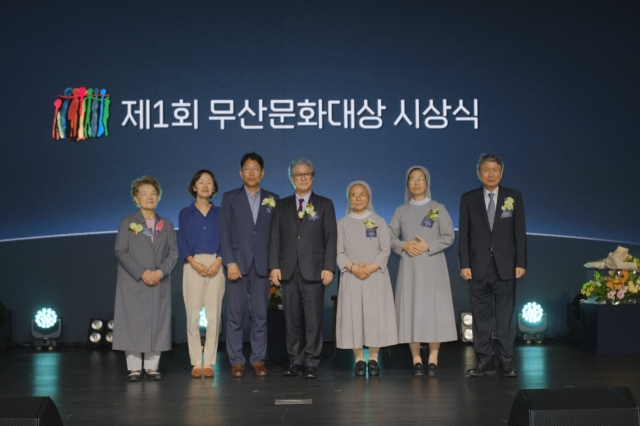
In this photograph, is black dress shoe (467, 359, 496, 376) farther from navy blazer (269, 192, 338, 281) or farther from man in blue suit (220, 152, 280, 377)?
man in blue suit (220, 152, 280, 377)

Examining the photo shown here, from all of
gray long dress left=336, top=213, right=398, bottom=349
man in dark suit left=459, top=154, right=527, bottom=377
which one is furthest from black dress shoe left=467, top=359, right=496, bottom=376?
gray long dress left=336, top=213, right=398, bottom=349

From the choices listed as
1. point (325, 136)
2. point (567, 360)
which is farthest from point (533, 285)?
point (325, 136)

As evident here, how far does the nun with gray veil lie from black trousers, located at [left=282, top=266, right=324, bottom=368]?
0.17 metres

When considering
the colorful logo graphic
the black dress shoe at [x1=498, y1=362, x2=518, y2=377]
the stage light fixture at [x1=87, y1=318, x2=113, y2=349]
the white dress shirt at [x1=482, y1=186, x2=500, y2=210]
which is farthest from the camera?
Answer: the colorful logo graphic

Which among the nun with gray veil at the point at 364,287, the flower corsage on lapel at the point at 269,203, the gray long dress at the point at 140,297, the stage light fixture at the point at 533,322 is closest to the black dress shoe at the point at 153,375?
the gray long dress at the point at 140,297

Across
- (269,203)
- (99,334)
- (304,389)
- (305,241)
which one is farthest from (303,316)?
(99,334)

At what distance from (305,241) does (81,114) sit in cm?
320

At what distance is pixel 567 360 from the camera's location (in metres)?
5.67

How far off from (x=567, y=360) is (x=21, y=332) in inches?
193

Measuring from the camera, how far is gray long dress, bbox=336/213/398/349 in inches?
196

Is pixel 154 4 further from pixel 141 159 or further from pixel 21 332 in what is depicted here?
pixel 21 332

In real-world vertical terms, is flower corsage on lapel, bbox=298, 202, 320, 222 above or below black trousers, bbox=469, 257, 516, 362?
above

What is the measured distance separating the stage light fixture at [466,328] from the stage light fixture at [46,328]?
3743 millimetres

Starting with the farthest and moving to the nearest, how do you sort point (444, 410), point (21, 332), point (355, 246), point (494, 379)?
point (21, 332)
point (355, 246)
point (494, 379)
point (444, 410)
